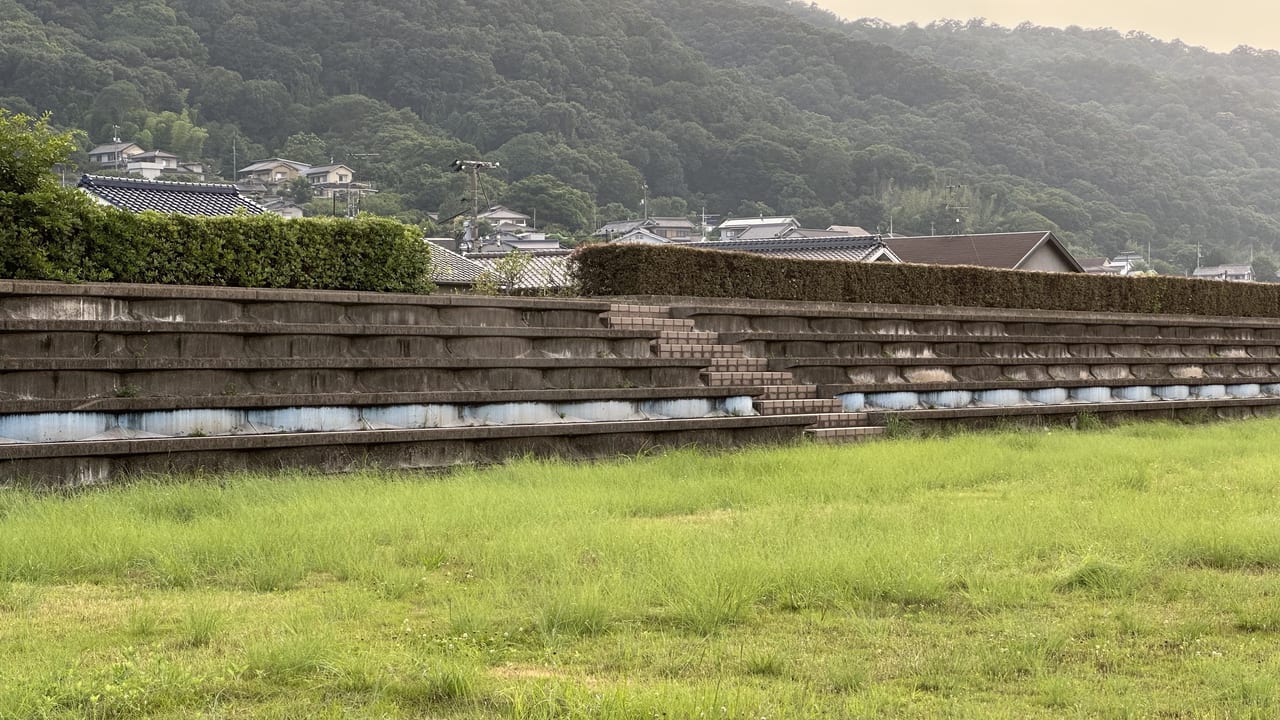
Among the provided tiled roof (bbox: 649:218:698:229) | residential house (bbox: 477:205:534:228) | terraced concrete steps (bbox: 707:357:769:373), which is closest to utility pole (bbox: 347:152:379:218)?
residential house (bbox: 477:205:534:228)

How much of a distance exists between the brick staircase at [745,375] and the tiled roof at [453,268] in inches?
726

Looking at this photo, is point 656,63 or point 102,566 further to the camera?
point 656,63

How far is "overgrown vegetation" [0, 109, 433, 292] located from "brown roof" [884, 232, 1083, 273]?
1242 inches

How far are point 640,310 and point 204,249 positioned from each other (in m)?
6.25

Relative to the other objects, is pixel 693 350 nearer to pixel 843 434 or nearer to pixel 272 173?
pixel 843 434

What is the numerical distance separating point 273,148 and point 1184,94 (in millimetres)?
111827

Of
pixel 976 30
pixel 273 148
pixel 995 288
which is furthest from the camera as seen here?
pixel 976 30

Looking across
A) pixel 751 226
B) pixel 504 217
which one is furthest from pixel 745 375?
pixel 504 217

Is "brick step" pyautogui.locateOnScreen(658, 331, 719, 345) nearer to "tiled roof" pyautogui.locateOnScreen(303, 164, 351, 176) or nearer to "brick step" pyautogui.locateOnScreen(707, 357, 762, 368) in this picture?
"brick step" pyautogui.locateOnScreen(707, 357, 762, 368)

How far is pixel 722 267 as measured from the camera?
65.5 feet

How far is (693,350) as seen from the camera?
17.8 m

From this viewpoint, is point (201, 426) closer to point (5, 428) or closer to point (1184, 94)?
point (5, 428)

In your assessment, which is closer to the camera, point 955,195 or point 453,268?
point 453,268

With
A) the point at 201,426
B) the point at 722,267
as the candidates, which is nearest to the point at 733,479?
the point at 201,426
